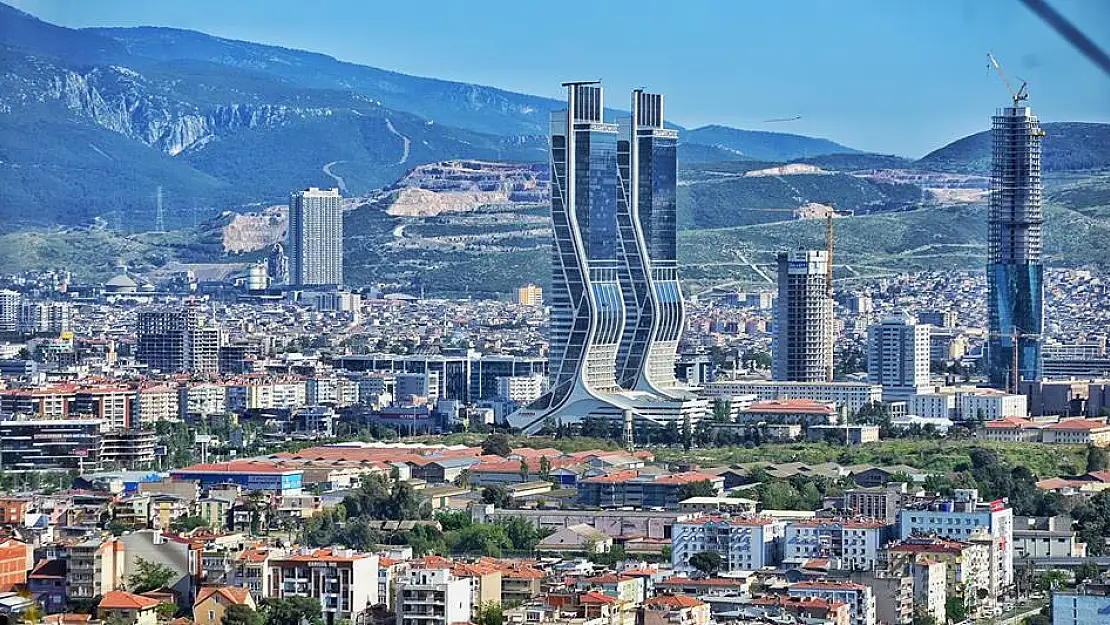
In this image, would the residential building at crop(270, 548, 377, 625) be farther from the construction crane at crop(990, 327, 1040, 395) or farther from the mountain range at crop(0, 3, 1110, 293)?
the mountain range at crop(0, 3, 1110, 293)

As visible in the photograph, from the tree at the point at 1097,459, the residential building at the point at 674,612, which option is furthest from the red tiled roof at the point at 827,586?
the tree at the point at 1097,459

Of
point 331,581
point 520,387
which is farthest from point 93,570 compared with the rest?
point 520,387

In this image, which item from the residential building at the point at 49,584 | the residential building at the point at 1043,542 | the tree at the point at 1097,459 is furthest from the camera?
the tree at the point at 1097,459

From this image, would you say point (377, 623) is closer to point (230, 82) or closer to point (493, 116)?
point (230, 82)

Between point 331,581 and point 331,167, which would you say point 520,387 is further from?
point 331,167

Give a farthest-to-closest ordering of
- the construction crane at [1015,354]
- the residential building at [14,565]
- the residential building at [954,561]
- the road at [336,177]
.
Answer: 1. the road at [336,177]
2. the construction crane at [1015,354]
3. the residential building at [954,561]
4. the residential building at [14,565]

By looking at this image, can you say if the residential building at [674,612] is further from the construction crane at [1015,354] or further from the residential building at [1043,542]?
the construction crane at [1015,354]
